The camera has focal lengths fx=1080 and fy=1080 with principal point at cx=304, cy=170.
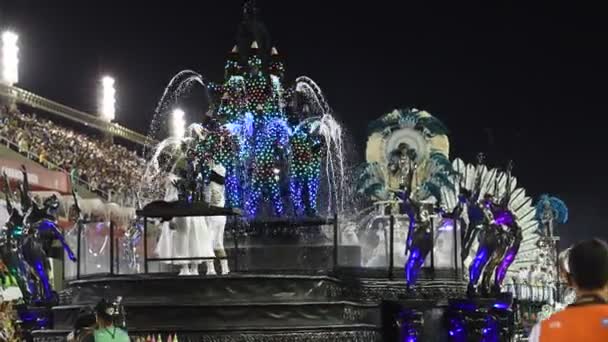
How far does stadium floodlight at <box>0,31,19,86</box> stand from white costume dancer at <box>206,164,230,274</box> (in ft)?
129

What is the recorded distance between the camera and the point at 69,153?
128ft

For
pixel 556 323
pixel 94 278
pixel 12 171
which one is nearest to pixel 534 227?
pixel 12 171

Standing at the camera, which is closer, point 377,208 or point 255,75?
point 255,75

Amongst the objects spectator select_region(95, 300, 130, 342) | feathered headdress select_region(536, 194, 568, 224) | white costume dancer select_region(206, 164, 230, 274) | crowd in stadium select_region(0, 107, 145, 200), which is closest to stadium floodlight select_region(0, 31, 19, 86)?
crowd in stadium select_region(0, 107, 145, 200)

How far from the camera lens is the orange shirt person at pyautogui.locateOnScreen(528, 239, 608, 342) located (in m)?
5.00

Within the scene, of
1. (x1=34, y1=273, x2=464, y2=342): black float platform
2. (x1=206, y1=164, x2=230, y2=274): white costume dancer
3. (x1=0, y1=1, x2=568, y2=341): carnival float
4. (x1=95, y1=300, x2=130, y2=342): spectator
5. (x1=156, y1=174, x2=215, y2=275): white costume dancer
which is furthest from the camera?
(x1=206, y1=164, x2=230, y2=274): white costume dancer

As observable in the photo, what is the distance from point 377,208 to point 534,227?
2134 cm

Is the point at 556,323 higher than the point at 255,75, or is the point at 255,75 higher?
the point at 255,75

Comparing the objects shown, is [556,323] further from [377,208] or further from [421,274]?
[377,208]

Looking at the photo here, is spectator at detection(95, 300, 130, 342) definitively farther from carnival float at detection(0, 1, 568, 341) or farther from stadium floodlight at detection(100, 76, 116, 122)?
stadium floodlight at detection(100, 76, 116, 122)

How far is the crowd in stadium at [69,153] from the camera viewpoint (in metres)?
35.9

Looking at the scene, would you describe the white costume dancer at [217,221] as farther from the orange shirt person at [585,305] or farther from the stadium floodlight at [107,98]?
the stadium floodlight at [107,98]

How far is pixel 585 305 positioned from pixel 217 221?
1484cm

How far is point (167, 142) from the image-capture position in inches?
845
